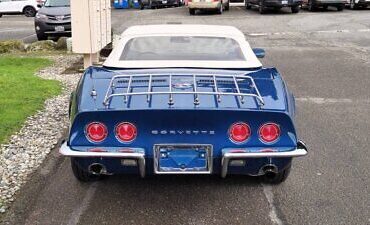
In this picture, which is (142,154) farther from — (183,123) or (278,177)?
(278,177)

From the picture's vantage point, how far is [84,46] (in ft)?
31.5

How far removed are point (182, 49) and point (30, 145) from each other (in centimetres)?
219

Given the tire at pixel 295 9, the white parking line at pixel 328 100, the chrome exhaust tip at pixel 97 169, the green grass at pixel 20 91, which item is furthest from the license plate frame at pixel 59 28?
the tire at pixel 295 9

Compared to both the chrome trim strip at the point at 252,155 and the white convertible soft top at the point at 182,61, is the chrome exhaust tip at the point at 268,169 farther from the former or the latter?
the white convertible soft top at the point at 182,61

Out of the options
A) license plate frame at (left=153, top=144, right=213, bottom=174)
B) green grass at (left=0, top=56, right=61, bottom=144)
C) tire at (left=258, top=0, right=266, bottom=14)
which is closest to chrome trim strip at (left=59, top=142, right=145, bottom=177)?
license plate frame at (left=153, top=144, right=213, bottom=174)

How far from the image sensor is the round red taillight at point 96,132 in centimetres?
385

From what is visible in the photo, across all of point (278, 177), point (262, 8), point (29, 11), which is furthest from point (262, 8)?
point (278, 177)

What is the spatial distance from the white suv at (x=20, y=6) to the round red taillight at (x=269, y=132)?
29.0 meters

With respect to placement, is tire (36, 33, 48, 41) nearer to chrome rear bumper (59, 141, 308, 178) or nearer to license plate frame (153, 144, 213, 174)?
chrome rear bumper (59, 141, 308, 178)

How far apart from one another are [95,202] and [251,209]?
4.38 ft

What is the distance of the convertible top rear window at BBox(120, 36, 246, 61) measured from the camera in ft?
16.5

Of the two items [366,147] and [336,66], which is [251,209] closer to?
[366,147]

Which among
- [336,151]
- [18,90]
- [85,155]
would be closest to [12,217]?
[85,155]

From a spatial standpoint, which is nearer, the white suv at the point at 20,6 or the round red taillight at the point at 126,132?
the round red taillight at the point at 126,132
